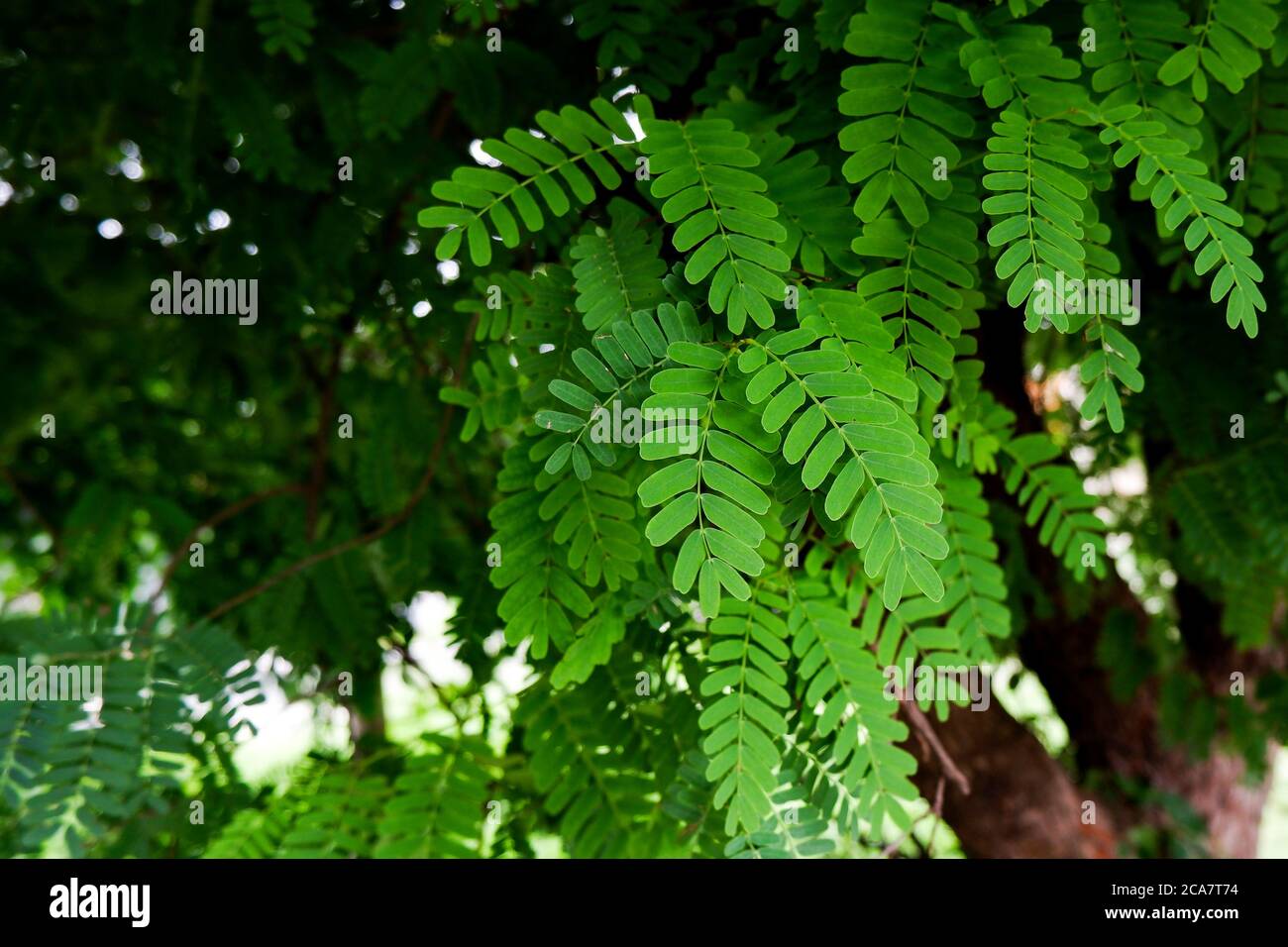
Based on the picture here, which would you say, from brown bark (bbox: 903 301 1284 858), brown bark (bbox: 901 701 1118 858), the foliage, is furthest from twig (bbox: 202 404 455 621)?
brown bark (bbox: 901 701 1118 858)

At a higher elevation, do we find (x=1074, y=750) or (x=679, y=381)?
(x=679, y=381)

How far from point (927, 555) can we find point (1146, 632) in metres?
1.81

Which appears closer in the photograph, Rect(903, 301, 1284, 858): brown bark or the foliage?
the foliage

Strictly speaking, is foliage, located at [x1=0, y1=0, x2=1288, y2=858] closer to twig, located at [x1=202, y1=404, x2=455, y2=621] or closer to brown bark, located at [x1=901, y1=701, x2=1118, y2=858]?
twig, located at [x1=202, y1=404, x2=455, y2=621]

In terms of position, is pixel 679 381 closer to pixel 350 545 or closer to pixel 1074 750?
pixel 350 545

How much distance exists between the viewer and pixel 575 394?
109 cm

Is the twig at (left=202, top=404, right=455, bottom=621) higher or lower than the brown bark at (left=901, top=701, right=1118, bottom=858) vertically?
higher

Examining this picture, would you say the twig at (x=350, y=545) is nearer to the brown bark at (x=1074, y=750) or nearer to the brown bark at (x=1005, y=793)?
the brown bark at (x=1074, y=750)

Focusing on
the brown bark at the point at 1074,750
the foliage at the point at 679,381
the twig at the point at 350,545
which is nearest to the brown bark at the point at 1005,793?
the brown bark at the point at 1074,750

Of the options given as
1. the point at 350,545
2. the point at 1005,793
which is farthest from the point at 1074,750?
the point at 350,545

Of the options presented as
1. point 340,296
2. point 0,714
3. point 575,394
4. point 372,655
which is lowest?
point 0,714
